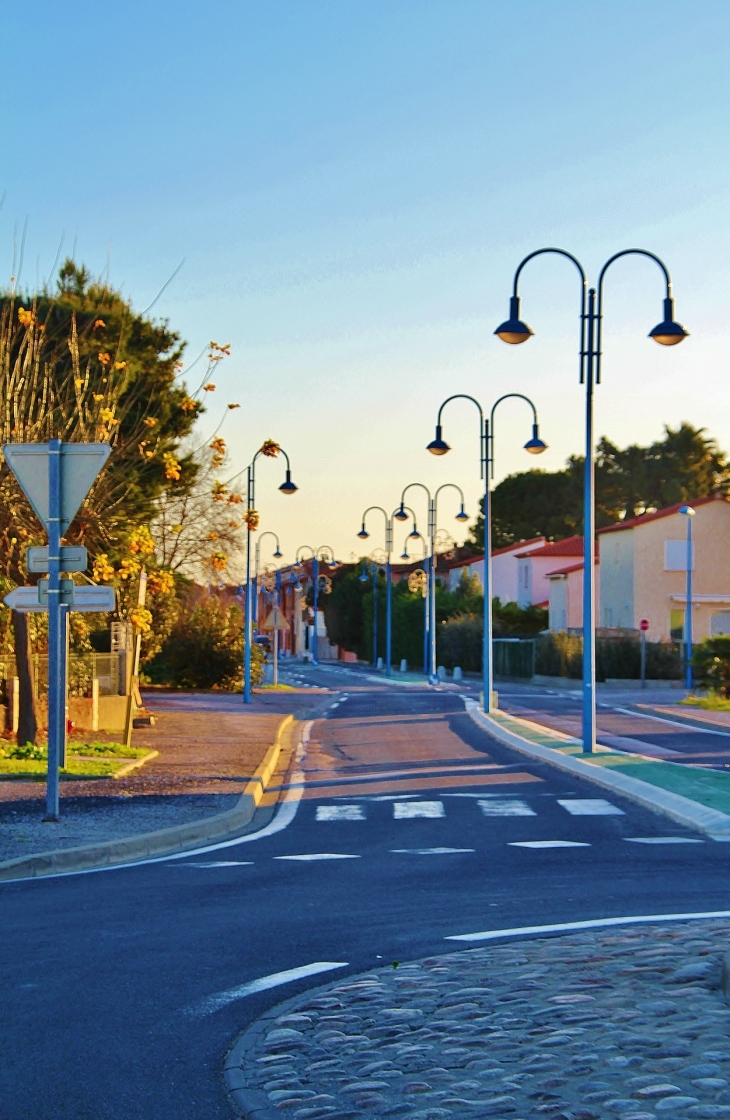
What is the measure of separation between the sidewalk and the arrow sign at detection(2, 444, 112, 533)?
2967mm

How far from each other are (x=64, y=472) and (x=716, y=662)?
3076 centimetres

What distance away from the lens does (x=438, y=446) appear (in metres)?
35.3

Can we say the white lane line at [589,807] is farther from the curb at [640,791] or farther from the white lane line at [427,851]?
the white lane line at [427,851]

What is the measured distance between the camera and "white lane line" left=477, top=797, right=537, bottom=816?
1523cm

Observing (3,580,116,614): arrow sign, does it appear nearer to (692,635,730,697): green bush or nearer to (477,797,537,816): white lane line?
(477,797,537,816): white lane line

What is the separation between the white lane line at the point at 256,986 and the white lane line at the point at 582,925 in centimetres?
101

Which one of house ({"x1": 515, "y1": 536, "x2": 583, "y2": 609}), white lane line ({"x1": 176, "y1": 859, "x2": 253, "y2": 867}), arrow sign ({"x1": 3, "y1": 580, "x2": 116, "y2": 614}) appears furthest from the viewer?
house ({"x1": 515, "y1": 536, "x2": 583, "y2": 609})

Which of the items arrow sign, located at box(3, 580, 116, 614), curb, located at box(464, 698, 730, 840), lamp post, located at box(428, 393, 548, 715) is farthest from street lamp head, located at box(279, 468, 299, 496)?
arrow sign, located at box(3, 580, 116, 614)

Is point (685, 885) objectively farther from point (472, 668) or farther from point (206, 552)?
point (472, 668)

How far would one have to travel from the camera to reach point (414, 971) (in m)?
7.04

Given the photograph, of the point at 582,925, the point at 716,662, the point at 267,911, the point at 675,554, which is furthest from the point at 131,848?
the point at 675,554

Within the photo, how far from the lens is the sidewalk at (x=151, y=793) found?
12.9 metres

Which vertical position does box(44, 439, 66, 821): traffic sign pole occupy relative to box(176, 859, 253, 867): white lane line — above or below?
above

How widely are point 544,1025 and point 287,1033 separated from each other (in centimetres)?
108
